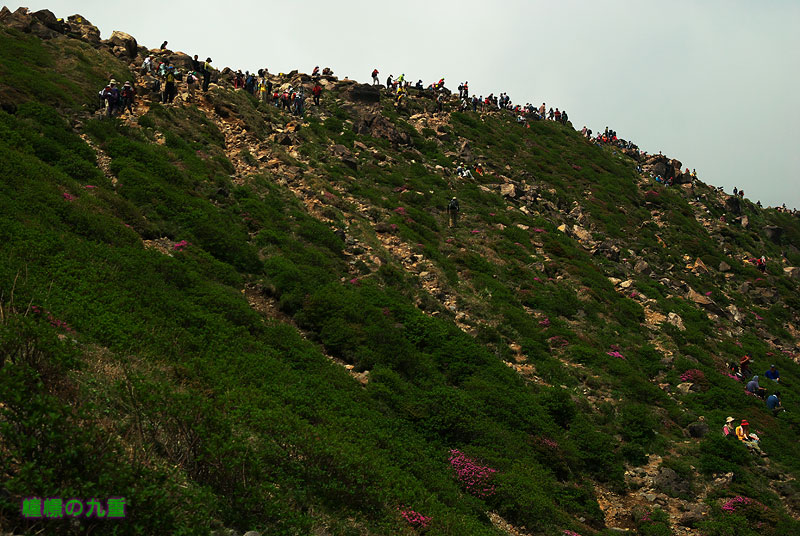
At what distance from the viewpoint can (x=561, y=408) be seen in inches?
744

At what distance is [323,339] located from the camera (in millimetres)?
17391

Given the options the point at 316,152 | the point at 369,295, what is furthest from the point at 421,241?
the point at 316,152

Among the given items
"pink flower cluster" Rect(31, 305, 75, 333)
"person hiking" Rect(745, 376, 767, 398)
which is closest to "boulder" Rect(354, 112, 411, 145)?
"person hiking" Rect(745, 376, 767, 398)

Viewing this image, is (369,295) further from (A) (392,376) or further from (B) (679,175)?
(B) (679,175)

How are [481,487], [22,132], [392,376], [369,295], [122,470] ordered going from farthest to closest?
[369,295], [22,132], [392,376], [481,487], [122,470]

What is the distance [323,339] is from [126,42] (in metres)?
32.0

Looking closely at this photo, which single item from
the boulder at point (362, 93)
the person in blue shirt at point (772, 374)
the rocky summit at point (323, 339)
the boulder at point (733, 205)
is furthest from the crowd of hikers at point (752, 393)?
the boulder at point (733, 205)

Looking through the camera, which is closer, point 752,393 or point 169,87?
point 752,393

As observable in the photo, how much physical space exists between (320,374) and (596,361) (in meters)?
15.1

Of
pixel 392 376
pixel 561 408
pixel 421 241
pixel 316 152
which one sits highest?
pixel 316 152

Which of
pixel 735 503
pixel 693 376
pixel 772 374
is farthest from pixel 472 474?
pixel 772 374

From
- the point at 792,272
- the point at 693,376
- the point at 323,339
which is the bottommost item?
the point at 323,339

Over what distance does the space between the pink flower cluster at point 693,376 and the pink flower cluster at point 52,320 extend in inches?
1028

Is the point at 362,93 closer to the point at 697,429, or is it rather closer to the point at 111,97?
the point at 111,97
